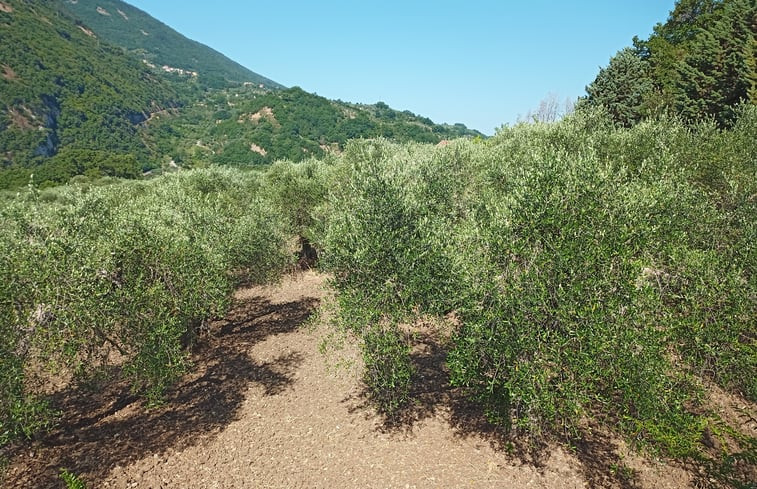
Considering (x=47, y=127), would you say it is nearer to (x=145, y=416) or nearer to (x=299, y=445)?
(x=145, y=416)

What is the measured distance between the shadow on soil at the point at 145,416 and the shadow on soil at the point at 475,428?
24.3 feet

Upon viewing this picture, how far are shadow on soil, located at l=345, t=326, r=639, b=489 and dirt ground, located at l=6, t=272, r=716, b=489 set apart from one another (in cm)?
6

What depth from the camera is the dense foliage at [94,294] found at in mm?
13672

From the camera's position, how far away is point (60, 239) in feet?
50.2

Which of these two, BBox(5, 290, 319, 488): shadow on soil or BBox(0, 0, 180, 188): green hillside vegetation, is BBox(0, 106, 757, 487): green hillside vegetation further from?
BBox(0, 0, 180, 188): green hillside vegetation

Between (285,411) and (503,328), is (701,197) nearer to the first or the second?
(503,328)

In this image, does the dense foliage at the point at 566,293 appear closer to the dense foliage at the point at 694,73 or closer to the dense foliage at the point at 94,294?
the dense foliage at the point at 94,294

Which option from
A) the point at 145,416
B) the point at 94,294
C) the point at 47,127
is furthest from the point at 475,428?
the point at 47,127

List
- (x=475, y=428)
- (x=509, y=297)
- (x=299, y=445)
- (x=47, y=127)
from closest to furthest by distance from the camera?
(x=509, y=297)
(x=299, y=445)
(x=475, y=428)
(x=47, y=127)

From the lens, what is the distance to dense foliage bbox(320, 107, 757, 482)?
13453 mm

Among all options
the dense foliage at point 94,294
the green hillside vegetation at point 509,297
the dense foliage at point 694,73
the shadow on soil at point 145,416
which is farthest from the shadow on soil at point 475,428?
the dense foliage at point 694,73

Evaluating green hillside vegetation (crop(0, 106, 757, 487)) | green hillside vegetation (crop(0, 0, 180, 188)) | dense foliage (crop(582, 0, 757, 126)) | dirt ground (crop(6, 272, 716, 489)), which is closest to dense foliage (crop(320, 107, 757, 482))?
green hillside vegetation (crop(0, 106, 757, 487))

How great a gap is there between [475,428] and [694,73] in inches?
2118

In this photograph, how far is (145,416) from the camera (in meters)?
20.4
